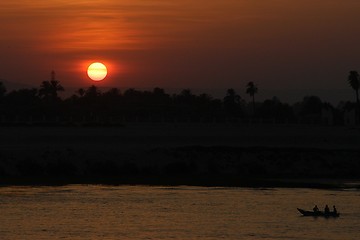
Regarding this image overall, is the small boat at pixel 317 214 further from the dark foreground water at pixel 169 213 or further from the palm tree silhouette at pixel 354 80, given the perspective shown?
the palm tree silhouette at pixel 354 80

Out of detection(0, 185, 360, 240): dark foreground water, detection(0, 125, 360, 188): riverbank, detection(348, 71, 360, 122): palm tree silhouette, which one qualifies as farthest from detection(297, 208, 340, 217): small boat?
detection(348, 71, 360, 122): palm tree silhouette

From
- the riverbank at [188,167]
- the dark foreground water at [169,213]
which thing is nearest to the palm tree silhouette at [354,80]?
the riverbank at [188,167]

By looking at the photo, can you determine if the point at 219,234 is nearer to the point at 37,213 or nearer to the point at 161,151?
the point at 37,213

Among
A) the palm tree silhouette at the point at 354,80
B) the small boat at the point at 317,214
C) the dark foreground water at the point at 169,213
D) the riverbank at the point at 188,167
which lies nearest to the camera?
the dark foreground water at the point at 169,213

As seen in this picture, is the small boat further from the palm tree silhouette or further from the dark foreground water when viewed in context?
the palm tree silhouette

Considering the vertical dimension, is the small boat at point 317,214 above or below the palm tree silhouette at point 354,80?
below

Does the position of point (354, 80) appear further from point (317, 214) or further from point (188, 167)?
point (317, 214)

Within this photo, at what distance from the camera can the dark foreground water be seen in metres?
46.2

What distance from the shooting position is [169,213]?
52469 millimetres

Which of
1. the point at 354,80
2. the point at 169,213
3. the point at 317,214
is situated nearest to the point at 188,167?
the point at 169,213

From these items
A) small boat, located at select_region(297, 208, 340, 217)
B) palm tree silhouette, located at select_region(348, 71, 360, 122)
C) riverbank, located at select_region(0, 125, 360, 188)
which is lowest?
small boat, located at select_region(297, 208, 340, 217)

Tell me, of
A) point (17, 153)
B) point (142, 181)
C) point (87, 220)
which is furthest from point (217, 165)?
point (87, 220)

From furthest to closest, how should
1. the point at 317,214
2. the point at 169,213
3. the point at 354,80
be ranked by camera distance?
1. the point at 354,80
2. the point at 169,213
3. the point at 317,214

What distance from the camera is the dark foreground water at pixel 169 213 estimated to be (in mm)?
46156
